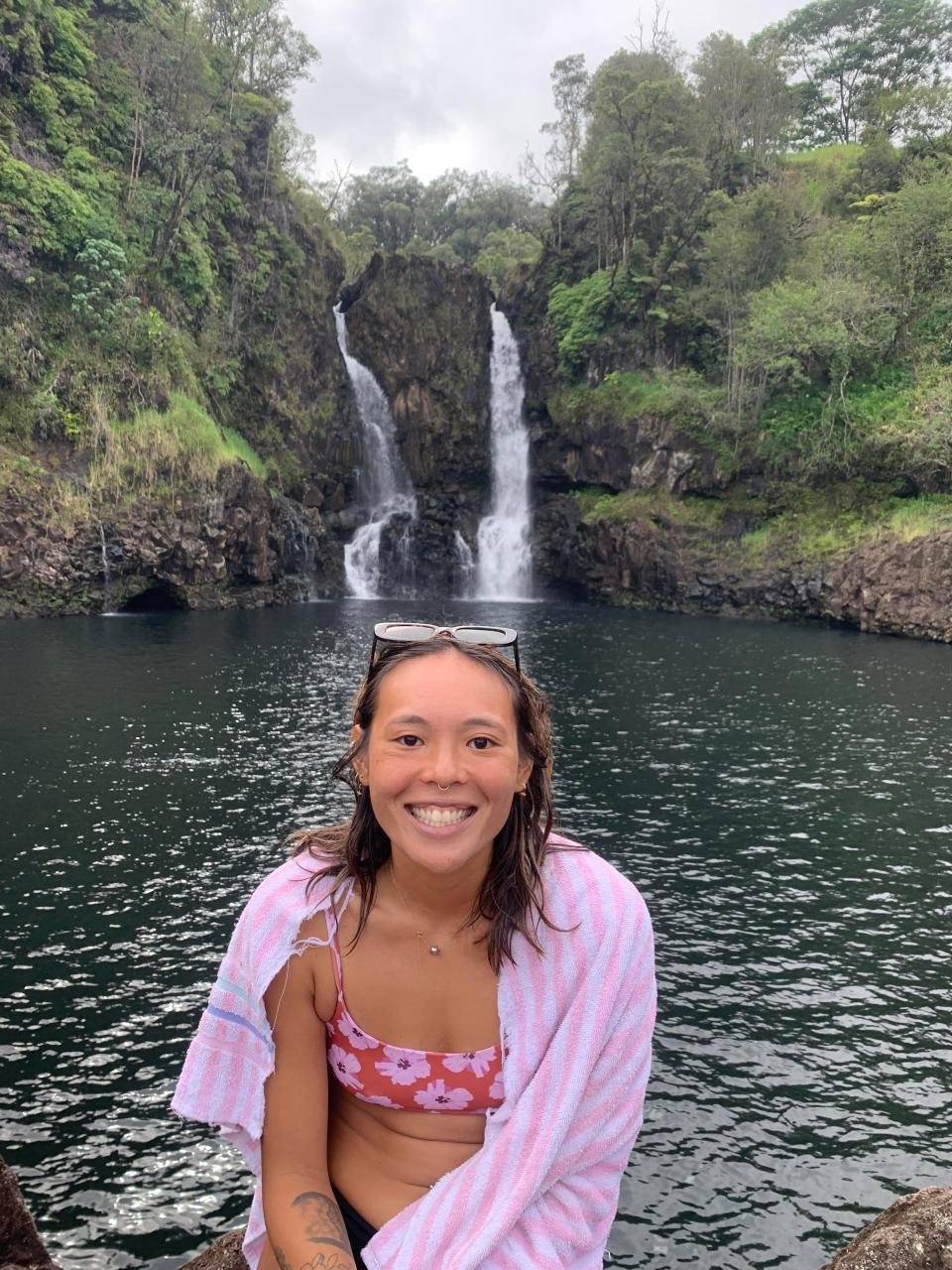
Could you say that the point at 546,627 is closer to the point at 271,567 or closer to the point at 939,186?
the point at 271,567

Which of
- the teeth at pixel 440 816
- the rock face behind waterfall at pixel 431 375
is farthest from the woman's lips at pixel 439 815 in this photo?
the rock face behind waterfall at pixel 431 375

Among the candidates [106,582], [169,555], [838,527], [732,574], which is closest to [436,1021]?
[106,582]

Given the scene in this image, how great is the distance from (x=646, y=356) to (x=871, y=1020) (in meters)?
45.3

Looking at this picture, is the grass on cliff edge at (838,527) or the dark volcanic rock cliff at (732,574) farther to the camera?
the grass on cliff edge at (838,527)

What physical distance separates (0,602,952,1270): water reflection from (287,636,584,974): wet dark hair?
15.1 ft

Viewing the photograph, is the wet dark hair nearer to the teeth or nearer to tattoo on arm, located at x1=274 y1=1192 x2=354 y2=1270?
the teeth

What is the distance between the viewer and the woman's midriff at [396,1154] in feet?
7.71

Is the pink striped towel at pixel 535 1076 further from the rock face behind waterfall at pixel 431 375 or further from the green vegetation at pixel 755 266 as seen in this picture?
the rock face behind waterfall at pixel 431 375

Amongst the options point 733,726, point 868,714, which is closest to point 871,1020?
point 733,726

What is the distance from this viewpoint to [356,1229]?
236cm

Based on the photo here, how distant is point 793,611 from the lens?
39.3 metres

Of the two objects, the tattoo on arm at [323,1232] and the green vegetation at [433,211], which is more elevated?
the green vegetation at [433,211]

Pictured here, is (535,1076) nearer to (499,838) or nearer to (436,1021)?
(436,1021)

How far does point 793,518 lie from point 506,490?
16982mm
